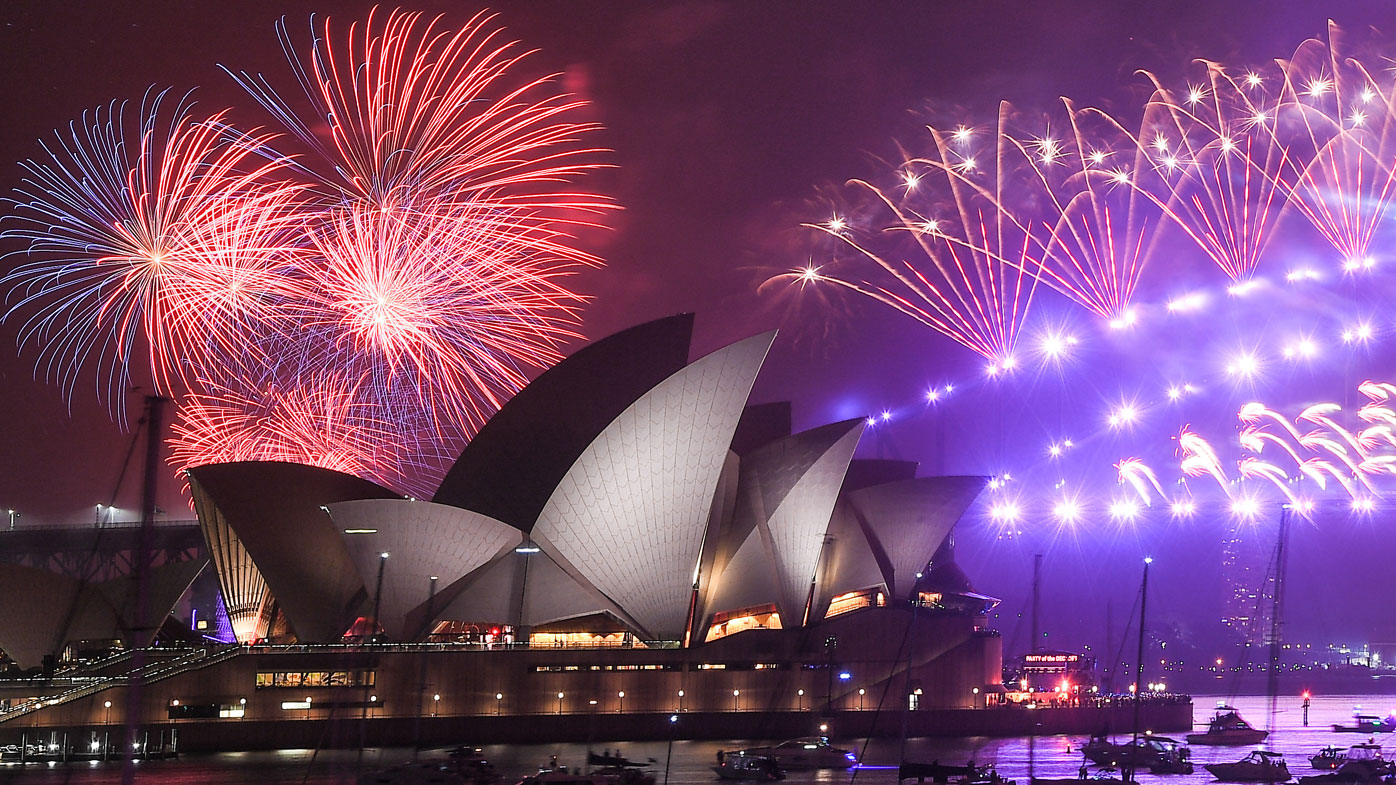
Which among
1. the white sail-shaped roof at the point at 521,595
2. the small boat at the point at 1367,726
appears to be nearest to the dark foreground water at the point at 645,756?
the white sail-shaped roof at the point at 521,595

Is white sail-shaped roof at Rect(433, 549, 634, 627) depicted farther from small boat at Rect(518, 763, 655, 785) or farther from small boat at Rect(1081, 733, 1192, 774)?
small boat at Rect(1081, 733, 1192, 774)

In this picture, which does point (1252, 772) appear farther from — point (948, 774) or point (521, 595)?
point (521, 595)

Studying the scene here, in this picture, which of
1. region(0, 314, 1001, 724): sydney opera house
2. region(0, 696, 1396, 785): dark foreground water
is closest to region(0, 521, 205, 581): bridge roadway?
region(0, 314, 1001, 724): sydney opera house

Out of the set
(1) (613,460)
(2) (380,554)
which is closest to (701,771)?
(1) (613,460)

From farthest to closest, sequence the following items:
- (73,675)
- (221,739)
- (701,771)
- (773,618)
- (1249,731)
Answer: (1249,731) < (773,618) < (73,675) < (221,739) < (701,771)

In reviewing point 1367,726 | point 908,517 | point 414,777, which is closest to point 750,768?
point 414,777

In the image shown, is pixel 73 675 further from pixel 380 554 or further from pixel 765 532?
pixel 765 532

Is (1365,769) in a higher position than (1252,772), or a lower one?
higher
